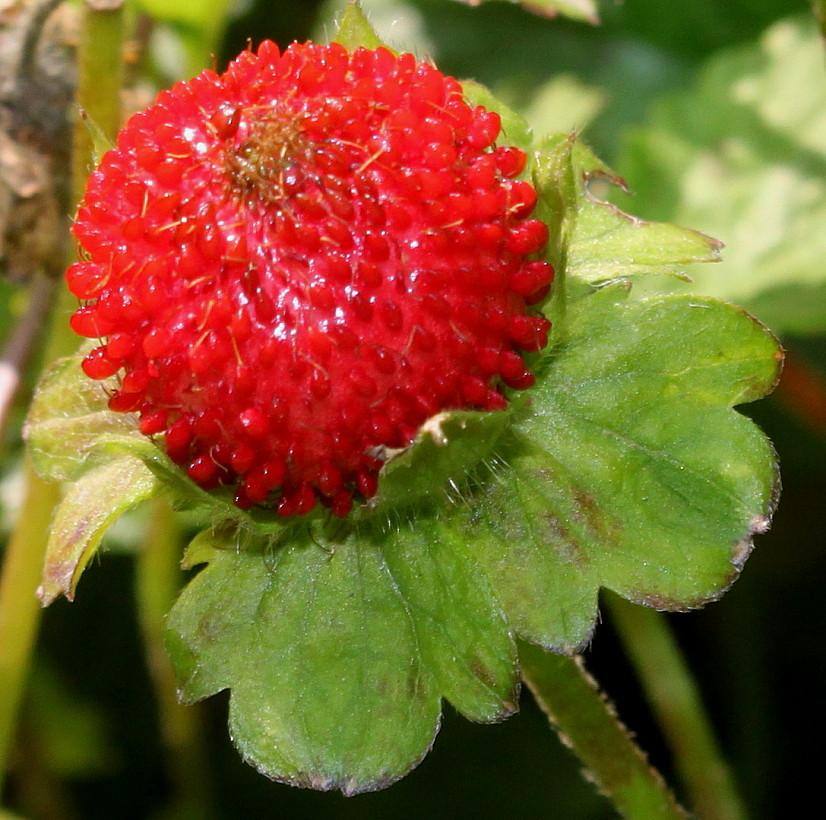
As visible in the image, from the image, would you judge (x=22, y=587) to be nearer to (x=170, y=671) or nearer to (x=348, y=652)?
(x=170, y=671)

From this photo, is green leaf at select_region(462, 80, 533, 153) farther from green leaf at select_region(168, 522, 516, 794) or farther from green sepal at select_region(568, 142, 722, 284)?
green leaf at select_region(168, 522, 516, 794)

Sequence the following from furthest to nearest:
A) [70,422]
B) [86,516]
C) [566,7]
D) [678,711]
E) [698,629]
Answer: [698,629] < [678,711] < [566,7] < [70,422] < [86,516]

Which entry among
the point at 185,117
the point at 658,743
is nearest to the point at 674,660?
the point at 658,743

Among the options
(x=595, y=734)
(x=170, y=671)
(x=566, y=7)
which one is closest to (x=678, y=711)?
(x=595, y=734)

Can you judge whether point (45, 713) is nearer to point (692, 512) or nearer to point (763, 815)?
point (763, 815)

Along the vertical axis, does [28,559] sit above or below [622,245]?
below

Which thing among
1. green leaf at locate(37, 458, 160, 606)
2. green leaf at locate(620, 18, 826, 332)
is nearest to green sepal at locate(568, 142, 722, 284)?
green leaf at locate(37, 458, 160, 606)
